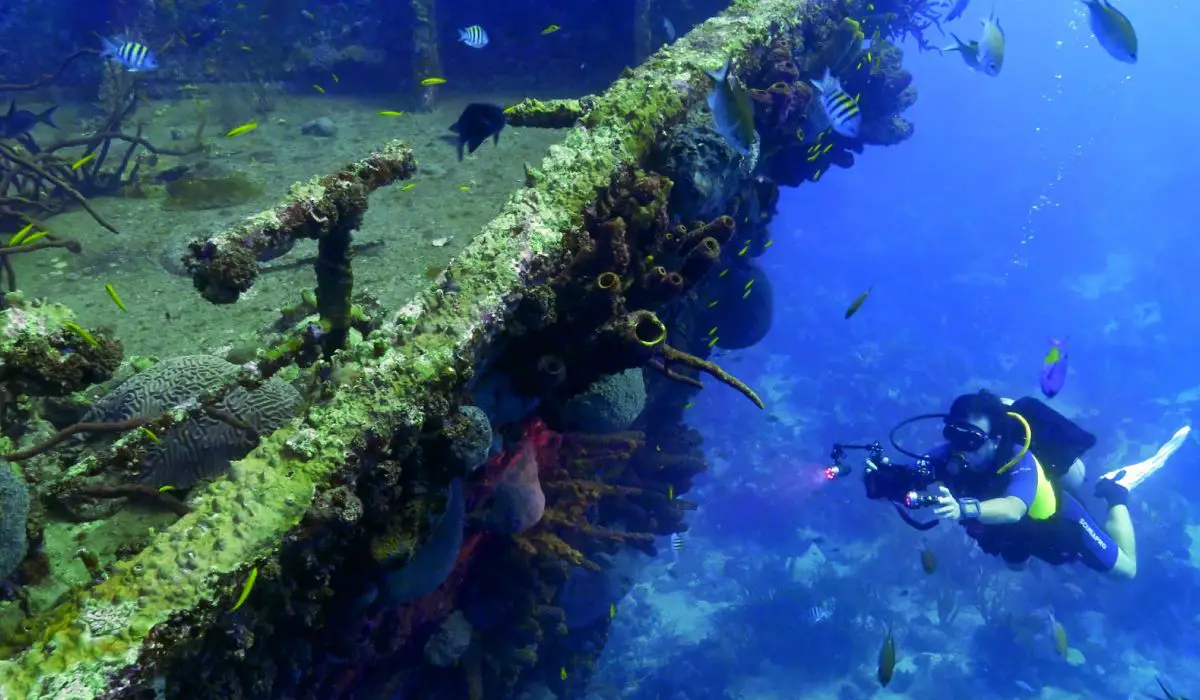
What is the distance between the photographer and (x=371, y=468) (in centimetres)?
261

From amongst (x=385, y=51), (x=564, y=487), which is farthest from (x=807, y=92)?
(x=385, y=51)

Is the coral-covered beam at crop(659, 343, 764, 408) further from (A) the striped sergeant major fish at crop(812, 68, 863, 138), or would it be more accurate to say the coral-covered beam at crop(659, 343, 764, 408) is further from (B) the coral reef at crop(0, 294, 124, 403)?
(A) the striped sergeant major fish at crop(812, 68, 863, 138)

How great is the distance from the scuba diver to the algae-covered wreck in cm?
323

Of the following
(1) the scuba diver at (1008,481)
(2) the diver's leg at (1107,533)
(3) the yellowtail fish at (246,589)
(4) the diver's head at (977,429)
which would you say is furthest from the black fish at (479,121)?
(2) the diver's leg at (1107,533)

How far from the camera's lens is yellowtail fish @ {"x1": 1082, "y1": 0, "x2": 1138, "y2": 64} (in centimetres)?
620

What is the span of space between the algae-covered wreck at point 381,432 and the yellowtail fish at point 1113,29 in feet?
12.5

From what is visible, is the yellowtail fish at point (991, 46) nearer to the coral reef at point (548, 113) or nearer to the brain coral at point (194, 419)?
the coral reef at point (548, 113)

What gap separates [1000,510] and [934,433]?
1441 centimetres

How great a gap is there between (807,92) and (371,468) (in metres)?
5.77

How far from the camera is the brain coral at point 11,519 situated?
2.23 metres

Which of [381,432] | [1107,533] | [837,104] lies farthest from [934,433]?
[381,432]

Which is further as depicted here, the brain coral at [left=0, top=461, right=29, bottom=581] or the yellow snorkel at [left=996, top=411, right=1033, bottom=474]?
the yellow snorkel at [left=996, top=411, right=1033, bottom=474]

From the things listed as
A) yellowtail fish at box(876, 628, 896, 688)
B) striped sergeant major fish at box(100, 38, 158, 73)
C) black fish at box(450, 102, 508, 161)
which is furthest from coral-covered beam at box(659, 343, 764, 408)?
striped sergeant major fish at box(100, 38, 158, 73)

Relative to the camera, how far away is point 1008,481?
6.54 metres
